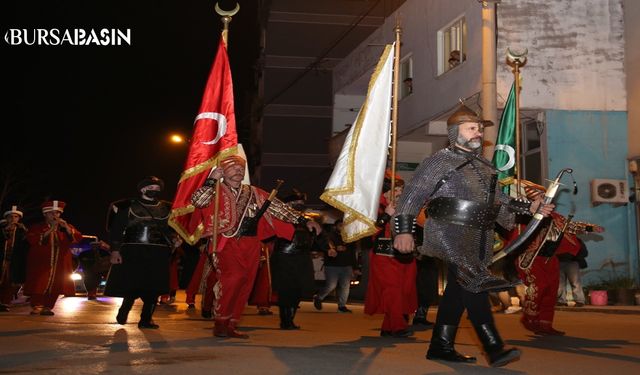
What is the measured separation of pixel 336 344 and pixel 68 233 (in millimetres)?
7745

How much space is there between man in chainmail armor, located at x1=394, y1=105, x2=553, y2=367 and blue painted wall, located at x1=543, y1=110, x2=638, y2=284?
1363 centimetres

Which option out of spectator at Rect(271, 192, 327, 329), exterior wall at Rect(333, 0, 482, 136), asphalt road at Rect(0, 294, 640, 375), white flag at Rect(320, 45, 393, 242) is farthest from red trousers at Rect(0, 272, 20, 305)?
exterior wall at Rect(333, 0, 482, 136)

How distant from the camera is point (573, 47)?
20.1 m

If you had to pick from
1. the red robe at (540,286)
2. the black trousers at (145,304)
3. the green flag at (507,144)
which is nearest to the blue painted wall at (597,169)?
the green flag at (507,144)

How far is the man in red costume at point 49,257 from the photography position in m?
14.2

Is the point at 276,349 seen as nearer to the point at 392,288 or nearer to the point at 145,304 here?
the point at 392,288

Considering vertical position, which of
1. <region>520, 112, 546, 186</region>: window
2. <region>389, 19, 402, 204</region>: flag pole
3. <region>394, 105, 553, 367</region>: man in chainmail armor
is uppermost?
<region>520, 112, 546, 186</region>: window

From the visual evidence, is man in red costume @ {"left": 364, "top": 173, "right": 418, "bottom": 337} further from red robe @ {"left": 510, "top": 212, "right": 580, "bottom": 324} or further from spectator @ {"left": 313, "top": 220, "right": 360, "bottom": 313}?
spectator @ {"left": 313, "top": 220, "right": 360, "bottom": 313}

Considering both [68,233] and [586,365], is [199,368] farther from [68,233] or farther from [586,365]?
[68,233]

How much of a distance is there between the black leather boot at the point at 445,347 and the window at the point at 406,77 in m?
18.8

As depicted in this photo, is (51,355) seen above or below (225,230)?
below

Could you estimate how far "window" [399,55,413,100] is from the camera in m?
25.2

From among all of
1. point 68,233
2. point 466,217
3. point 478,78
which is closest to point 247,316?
point 68,233

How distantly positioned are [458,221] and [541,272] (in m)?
4.08
